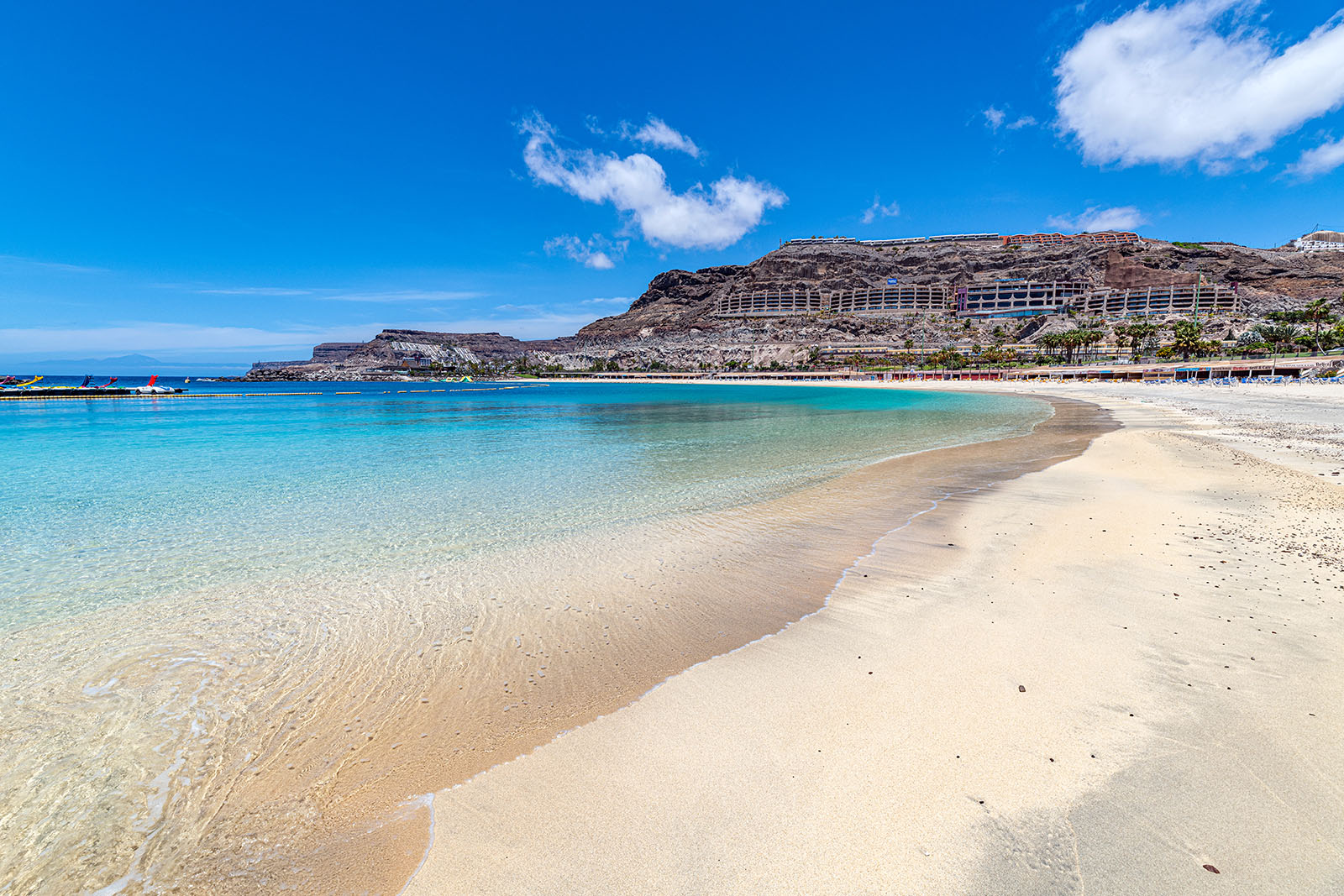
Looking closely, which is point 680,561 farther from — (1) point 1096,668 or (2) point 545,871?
(2) point 545,871

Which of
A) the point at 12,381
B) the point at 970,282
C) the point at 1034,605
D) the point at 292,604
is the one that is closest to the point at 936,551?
the point at 1034,605

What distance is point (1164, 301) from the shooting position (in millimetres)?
149500

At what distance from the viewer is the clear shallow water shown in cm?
761

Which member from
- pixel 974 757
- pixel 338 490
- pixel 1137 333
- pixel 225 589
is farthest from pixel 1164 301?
pixel 225 589

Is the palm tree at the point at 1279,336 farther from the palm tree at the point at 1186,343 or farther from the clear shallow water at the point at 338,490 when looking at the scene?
the clear shallow water at the point at 338,490

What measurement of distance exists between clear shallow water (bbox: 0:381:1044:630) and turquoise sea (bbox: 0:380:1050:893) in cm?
8

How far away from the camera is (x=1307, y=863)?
2547mm

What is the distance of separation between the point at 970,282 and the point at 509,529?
705ft

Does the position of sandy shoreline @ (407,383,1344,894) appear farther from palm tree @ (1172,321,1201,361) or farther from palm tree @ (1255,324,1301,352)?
palm tree @ (1255,324,1301,352)

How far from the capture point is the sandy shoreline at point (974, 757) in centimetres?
264

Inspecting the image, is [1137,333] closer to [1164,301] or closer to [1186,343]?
[1186,343]

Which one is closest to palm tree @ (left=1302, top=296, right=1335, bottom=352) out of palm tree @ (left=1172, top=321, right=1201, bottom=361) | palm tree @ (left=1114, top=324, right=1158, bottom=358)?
palm tree @ (left=1172, top=321, right=1201, bottom=361)

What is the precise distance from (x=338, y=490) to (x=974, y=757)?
13.1 metres

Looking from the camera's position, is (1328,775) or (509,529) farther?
(509,529)
